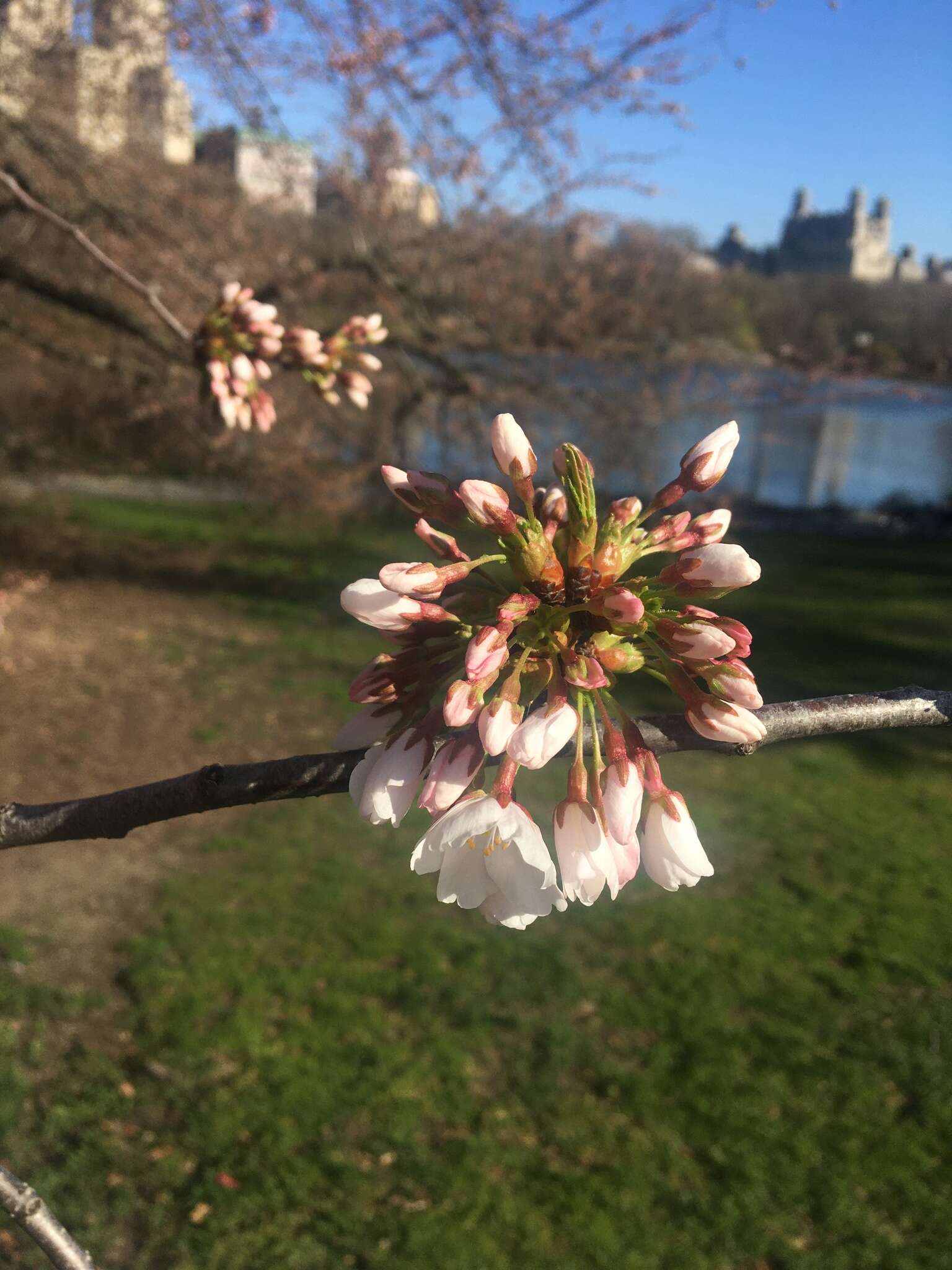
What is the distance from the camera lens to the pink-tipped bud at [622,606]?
104cm

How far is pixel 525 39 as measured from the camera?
249 inches

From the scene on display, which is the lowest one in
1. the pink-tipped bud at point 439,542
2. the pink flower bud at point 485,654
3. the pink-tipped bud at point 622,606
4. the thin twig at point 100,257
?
the pink flower bud at point 485,654

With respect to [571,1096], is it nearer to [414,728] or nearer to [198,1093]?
[198,1093]

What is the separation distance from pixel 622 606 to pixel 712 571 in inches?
5.1

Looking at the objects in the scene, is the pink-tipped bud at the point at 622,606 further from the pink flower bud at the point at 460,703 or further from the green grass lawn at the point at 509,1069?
the green grass lawn at the point at 509,1069

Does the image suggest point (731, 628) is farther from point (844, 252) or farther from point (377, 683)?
point (844, 252)

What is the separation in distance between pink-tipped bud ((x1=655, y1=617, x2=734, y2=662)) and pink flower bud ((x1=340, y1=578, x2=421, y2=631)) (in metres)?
0.26

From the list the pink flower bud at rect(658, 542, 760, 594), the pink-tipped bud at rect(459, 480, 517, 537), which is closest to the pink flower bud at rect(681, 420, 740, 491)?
the pink flower bud at rect(658, 542, 760, 594)

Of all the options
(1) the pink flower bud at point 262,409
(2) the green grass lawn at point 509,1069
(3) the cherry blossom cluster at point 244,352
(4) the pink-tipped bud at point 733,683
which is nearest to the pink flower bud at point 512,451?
(4) the pink-tipped bud at point 733,683

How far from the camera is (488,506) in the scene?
1117 millimetres

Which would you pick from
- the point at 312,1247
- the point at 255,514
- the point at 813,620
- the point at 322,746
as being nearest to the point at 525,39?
the point at 322,746

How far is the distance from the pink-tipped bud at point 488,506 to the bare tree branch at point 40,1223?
104cm

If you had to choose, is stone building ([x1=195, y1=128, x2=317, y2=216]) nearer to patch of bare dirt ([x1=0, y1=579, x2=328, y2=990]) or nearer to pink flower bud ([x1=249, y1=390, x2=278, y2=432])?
patch of bare dirt ([x1=0, y1=579, x2=328, y2=990])

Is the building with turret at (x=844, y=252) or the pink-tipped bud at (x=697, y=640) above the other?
the building with turret at (x=844, y=252)
